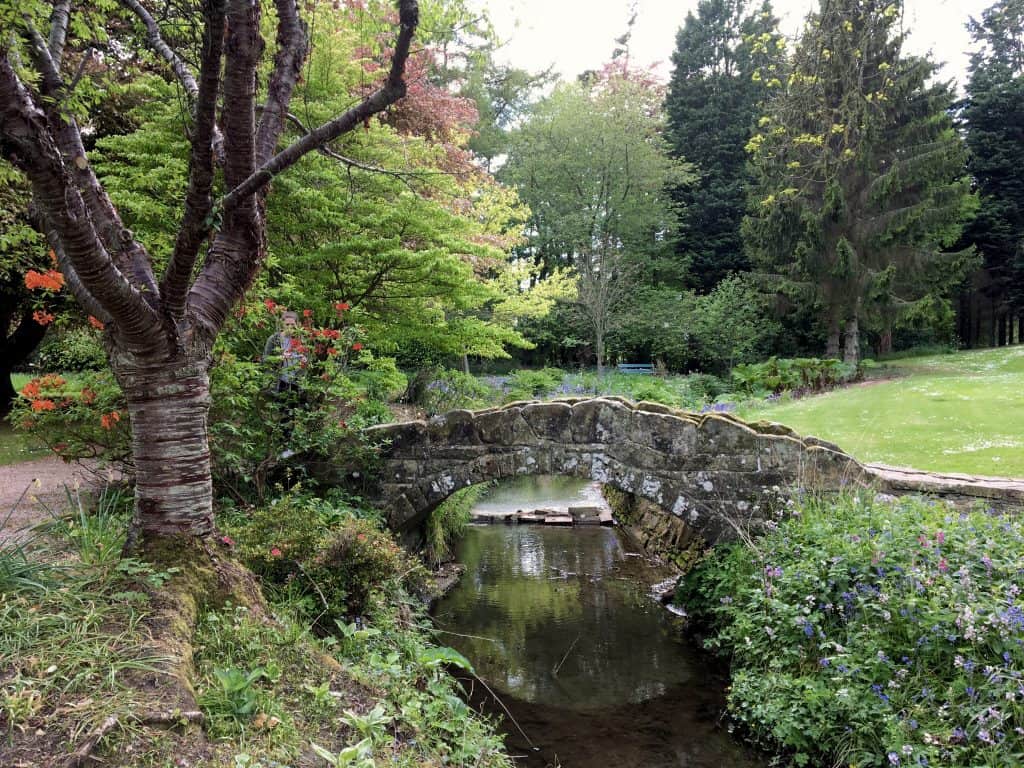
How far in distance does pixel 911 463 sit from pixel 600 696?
15.0 ft

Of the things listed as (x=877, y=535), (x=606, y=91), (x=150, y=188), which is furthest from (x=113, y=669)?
(x=606, y=91)

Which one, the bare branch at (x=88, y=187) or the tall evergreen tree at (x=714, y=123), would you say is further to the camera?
the tall evergreen tree at (x=714, y=123)

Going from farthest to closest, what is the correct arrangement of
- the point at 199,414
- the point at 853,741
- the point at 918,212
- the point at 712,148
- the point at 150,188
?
the point at 712,148, the point at 918,212, the point at 150,188, the point at 853,741, the point at 199,414

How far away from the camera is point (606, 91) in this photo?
22.1 meters

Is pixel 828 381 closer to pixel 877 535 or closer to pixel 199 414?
pixel 877 535

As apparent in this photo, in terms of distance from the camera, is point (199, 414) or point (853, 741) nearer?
point (199, 414)

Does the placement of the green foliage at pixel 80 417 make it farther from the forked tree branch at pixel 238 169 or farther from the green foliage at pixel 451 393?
the green foliage at pixel 451 393

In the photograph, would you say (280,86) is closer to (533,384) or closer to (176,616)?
(176,616)

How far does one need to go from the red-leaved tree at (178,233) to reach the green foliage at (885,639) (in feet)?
13.9

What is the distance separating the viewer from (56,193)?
2631 mm

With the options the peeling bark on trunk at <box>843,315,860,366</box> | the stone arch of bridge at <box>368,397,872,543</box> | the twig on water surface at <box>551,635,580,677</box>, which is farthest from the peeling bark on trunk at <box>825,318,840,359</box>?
the twig on water surface at <box>551,635,580,677</box>

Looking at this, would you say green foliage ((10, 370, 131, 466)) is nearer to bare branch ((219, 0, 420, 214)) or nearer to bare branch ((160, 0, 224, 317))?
bare branch ((160, 0, 224, 317))

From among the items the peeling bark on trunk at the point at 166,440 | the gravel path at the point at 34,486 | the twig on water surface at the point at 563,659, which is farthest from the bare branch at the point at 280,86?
the twig on water surface at the point at 563,659

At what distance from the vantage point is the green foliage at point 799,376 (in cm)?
1569
